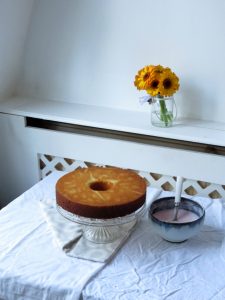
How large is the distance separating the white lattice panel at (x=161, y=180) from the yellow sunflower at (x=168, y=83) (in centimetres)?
30

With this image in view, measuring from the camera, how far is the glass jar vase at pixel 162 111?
1480mm

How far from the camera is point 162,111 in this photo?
1.48 meters

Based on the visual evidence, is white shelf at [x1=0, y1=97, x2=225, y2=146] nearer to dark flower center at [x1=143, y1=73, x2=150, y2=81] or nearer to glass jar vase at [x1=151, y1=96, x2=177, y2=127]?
glass jar vase at [x1=151, y1=96, x2=177, y2=127]

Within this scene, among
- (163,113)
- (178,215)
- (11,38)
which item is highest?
(11,38)

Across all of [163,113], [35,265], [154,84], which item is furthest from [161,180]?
[35,265]

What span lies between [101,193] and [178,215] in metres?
0.21

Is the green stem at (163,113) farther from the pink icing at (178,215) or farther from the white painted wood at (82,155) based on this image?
the pink icing at (178,215)

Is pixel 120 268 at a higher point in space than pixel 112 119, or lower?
lower

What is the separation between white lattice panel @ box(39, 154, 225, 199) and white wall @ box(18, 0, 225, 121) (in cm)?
24

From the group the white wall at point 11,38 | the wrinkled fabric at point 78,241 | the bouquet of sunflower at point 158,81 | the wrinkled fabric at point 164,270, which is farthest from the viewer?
the white wall at point 11,38

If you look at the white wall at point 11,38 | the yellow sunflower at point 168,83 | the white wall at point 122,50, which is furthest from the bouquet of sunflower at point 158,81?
the white wall at point 11,38

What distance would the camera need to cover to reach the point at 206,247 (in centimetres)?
105

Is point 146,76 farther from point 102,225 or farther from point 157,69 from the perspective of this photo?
point 102,225

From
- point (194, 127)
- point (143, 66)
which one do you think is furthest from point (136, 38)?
point (194, 127)
